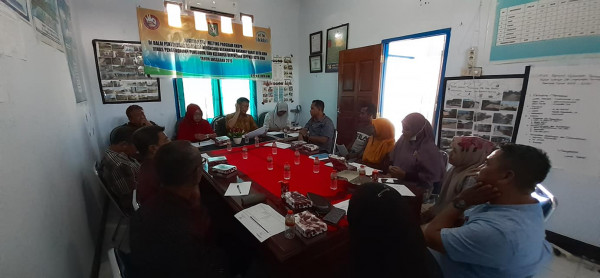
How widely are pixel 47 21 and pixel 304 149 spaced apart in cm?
230

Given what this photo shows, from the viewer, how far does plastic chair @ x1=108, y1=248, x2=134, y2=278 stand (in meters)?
0.90

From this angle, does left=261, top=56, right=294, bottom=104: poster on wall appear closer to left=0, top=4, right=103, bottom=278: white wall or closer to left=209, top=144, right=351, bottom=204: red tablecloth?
left=209, top=144, right=351, bottom=204: red tablecloth

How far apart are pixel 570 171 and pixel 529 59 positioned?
1.14m

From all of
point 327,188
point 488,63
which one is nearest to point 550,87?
point 488,63

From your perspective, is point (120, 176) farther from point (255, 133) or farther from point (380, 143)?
point (380, 143)

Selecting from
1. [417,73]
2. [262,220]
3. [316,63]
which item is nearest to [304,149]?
[262,220]

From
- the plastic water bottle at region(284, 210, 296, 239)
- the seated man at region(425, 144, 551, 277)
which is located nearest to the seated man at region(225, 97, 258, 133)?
the plastic water bottle at region(284, 210, 296, 239)

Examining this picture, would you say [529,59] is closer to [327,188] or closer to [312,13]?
[327,188]

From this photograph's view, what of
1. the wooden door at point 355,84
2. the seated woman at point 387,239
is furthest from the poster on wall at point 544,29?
the seated woman at point 387,239

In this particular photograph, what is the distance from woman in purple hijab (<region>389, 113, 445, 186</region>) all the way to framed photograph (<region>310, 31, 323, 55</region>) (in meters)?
3.25

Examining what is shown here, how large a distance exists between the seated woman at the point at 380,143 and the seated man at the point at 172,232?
1.94m

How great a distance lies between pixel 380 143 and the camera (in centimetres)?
261

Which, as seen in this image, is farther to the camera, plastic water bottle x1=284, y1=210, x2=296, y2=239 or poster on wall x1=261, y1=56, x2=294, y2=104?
poster on wall x1=261, y1=56, x2=294, y2=104

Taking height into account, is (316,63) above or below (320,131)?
above
